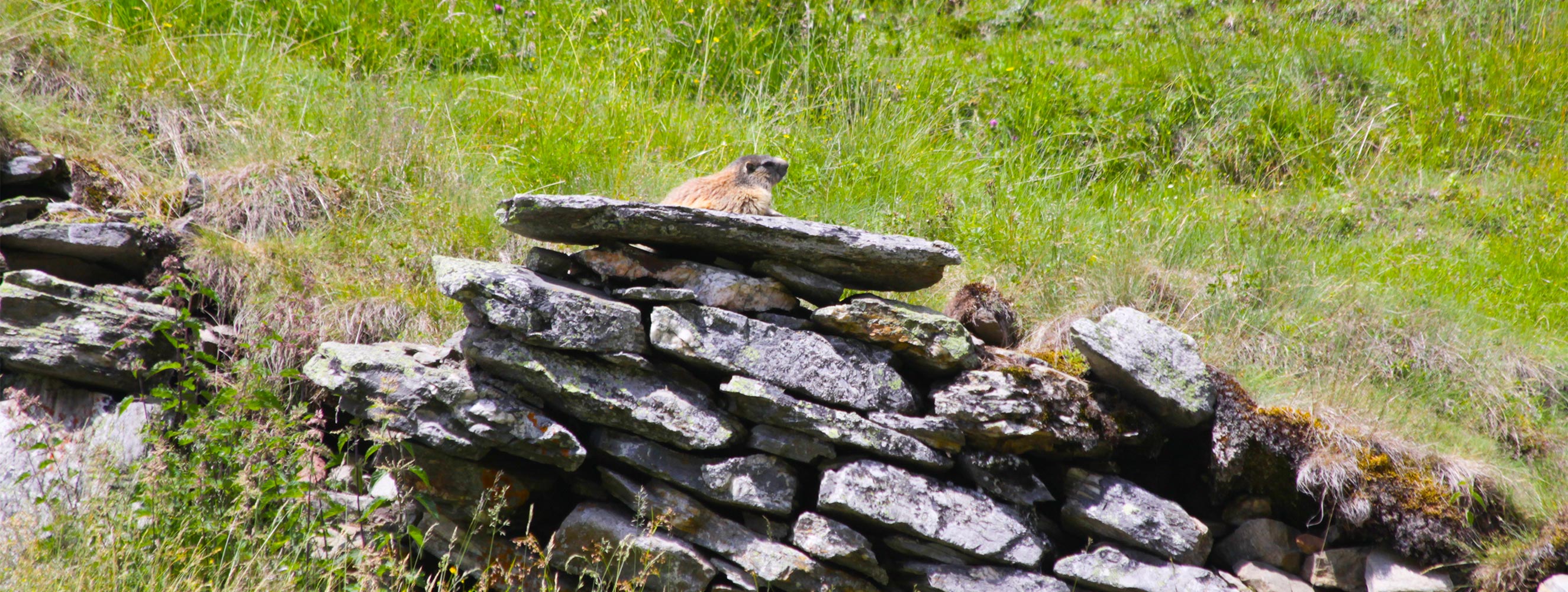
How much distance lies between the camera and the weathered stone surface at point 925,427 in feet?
14.5

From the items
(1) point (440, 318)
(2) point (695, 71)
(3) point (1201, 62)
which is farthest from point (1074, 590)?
(3) point (1201, 62)

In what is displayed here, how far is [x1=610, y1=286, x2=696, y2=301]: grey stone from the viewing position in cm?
443

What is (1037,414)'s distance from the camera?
4.48m

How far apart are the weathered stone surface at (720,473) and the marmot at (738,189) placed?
1373 mm

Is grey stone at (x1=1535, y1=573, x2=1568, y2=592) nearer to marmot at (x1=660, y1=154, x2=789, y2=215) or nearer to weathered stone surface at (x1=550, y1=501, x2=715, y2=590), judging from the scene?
weathered stone surface at (x1=550, y1=501, x2=715, y2=590)

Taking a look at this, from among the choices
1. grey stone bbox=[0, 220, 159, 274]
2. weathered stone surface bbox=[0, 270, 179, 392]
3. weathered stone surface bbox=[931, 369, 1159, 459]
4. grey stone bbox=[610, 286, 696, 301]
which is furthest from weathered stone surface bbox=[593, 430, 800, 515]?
grey stone bbox=[0, 220, 159, 274]

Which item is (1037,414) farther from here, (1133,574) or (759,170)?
(759,170)

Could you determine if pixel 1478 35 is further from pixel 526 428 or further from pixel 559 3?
pixel 526 428

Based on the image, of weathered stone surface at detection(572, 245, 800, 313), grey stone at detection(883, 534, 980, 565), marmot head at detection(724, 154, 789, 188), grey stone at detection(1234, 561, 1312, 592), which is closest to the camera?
grey stone at detection(883, 534, 980, 565)

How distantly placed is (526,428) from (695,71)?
5.86 meters

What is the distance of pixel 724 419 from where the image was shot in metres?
4.40

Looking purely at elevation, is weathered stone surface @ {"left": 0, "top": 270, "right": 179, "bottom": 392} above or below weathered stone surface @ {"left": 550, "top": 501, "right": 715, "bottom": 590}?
above

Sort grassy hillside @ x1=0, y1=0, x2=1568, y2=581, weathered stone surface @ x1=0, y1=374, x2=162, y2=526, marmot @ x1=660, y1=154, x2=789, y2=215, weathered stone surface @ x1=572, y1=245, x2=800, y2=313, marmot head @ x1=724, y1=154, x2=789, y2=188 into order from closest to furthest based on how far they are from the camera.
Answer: weathered stone surface @ x1=0, y1=374, x2=162, y2=526 → weathered stone surface @ x1=572, y1=245, x2=800, y2=313 → marmot @ x1=660, y1=154, x2=789, y2=215 → marmot head @ x1=724, y1=154, x2=789, y2=188 → grassy hillside @ x1=0, y1=0, x2=1568, y2=581

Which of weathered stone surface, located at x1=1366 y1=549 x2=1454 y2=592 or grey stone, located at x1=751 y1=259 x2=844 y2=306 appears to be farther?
grey stone, located at x1=751 y1=259 x2=844 y2=306
